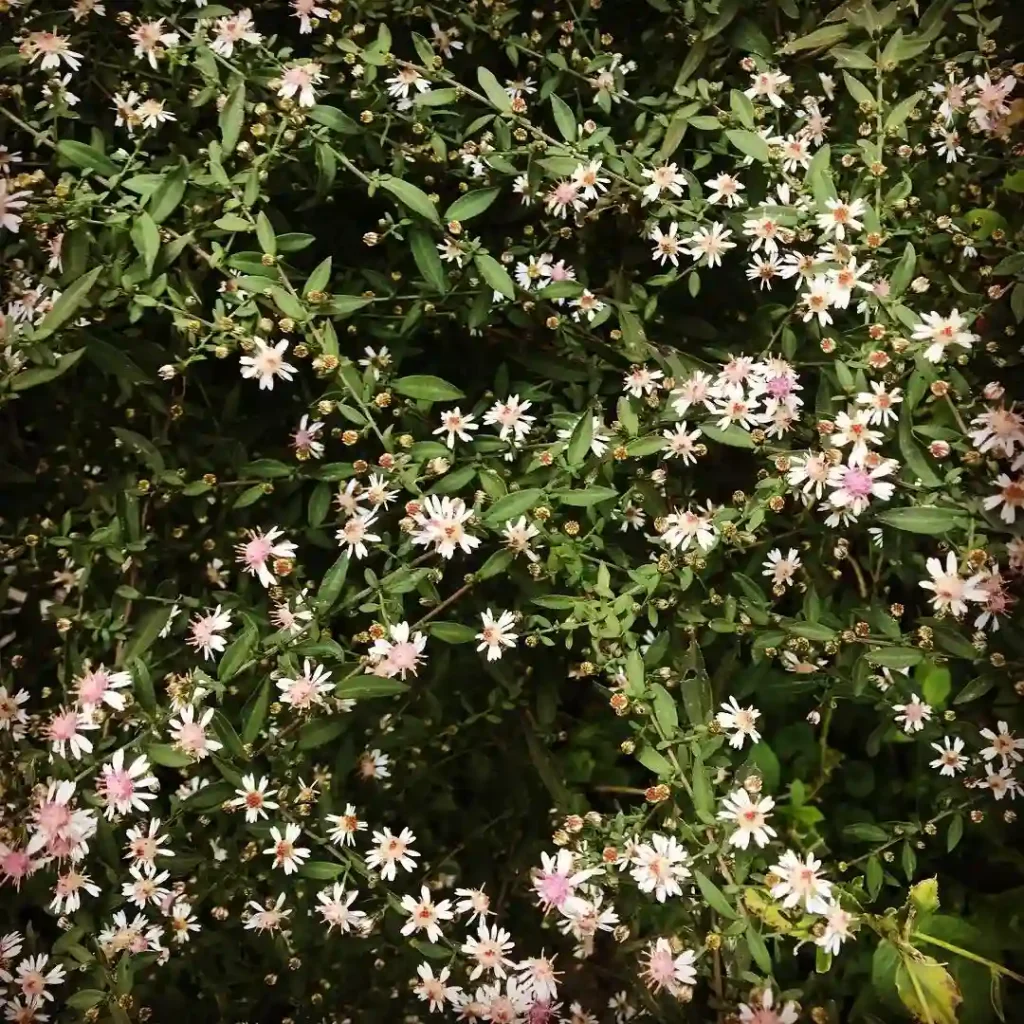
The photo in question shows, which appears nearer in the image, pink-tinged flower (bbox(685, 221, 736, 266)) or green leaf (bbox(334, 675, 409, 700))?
green leaf (bbox(334, 675, 409, 700))

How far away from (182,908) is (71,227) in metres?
0.61

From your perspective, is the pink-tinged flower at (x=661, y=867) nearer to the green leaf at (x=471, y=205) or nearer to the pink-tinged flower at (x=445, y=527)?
the pink-tinged flower at (x=445, y=527)

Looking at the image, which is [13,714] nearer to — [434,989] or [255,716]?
[255,716]

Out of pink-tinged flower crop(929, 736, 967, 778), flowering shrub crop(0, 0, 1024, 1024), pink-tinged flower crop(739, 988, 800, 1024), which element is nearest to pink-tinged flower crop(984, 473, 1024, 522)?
flowering shrub crop(0, 0, 1024, 1024)

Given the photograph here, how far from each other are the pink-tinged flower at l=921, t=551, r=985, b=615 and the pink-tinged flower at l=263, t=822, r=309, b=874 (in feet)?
1.94

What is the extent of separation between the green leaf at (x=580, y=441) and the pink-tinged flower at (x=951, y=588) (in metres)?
0.31

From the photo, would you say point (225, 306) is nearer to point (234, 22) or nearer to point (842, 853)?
point (234, 22)

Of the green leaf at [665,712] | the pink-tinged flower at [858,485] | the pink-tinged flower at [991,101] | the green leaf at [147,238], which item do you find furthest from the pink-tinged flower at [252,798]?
the pink-tinged flower at [991,101]

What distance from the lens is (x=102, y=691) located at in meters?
0.81

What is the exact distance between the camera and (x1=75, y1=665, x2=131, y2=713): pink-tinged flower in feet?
2.64

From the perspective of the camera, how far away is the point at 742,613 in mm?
844

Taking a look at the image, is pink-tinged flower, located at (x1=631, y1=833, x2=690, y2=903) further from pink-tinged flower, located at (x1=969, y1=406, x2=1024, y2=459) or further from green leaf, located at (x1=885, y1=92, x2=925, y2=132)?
green leaf, located at (x1=885, y1=92, x2=925, y2=132)

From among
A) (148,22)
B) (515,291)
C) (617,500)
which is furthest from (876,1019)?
(148,22)

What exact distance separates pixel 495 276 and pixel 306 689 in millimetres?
398
